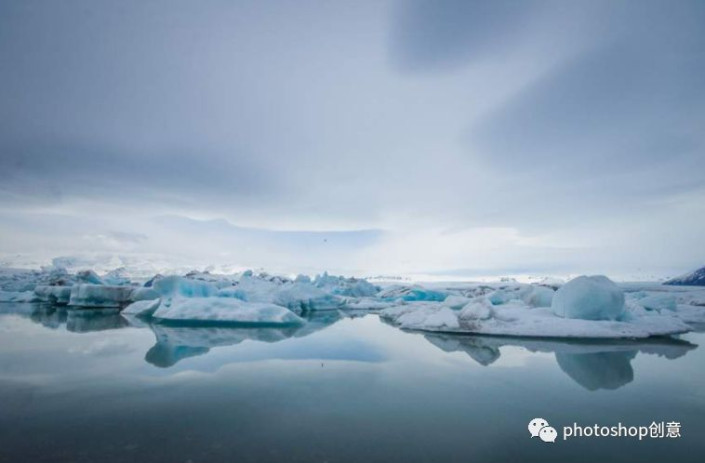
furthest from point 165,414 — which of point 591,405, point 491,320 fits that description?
point 491,320

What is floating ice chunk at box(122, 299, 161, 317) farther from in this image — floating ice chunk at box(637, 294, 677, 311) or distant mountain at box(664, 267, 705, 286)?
distant mountain at box(664, 267, 705, 286)

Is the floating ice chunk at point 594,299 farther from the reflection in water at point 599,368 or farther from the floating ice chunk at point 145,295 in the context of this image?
the floating ice chunk at point 145,295

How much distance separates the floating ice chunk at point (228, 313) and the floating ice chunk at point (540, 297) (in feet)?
37.9

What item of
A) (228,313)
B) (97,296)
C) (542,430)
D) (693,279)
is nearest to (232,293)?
(228,313)

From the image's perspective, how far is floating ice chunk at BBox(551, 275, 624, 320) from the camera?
11922 millimetres

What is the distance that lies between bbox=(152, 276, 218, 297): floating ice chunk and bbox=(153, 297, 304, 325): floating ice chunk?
3.39 meters

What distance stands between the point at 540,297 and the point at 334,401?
51.6 feet

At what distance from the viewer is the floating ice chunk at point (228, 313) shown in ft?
48.3

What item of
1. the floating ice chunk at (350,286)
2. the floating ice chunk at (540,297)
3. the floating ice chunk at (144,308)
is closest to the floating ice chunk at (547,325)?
the floating ice chunk at (540,297)

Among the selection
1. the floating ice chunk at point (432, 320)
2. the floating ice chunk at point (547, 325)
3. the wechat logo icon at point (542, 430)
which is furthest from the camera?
the floating ice chunk at point (432, 320)

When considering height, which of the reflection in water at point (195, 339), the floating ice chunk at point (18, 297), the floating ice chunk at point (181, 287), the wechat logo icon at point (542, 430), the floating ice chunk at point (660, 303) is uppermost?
the floating ice chunk at point (181, 287)

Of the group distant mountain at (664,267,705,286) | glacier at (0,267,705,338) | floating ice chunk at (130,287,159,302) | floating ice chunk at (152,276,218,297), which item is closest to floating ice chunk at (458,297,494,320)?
glacier at (0,267,705,338)

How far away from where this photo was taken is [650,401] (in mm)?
5258

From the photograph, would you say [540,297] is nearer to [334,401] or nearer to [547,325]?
[547,325]
